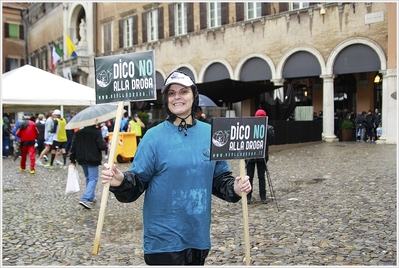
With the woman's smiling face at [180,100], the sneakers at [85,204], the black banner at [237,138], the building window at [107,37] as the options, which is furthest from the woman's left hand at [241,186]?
the building window at [107,37]

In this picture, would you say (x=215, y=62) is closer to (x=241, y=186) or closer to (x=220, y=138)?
(x=220, y=138)

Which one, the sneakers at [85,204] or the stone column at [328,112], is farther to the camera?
the stone column at [328,112]

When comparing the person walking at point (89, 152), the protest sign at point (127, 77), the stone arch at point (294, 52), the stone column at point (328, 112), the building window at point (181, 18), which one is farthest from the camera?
the building window at point (181, 18)

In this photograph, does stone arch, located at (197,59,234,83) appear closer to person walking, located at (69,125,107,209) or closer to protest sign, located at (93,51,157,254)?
person walking, located at (69,125,107,209)

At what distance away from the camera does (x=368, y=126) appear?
21516 millimetres

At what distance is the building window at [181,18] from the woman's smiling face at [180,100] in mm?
26376

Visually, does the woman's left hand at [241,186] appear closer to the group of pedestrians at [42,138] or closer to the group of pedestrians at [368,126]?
the group of pedestrians at [42,138]

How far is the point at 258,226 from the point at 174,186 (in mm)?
3936

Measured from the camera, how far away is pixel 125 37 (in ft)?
109

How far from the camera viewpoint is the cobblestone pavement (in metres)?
5.06

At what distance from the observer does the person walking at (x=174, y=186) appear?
2.71m

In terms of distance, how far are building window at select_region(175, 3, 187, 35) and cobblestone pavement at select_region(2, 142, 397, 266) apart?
19665mm

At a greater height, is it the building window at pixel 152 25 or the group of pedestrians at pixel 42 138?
the building window at pixel 152 25

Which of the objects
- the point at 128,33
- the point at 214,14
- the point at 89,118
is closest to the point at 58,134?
the point at 89,118
